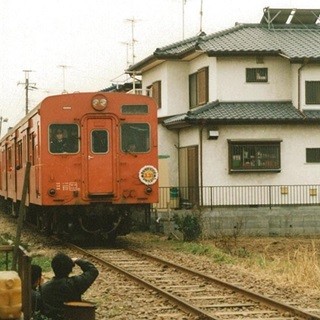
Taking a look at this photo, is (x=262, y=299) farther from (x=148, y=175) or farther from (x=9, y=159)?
(x=9, y=159)

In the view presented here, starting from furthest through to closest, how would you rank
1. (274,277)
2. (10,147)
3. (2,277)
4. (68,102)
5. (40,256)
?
(10,147) < (68,102) < (40,256) < (274,277) < (2,277)

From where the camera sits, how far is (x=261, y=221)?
2720 cm

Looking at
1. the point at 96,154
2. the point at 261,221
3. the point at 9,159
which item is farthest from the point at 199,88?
the point at 96,154

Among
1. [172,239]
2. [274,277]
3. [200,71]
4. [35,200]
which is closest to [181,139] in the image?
[200,71]

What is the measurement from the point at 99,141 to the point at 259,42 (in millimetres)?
12421

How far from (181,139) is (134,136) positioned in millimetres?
11578

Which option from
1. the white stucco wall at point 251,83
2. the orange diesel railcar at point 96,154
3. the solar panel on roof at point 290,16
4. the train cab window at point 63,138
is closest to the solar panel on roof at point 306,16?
the solar panel on roof at point 290,16

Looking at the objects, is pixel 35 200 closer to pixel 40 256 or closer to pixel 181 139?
pixel 40 256

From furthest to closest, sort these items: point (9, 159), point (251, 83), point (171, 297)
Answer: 1. point (251, 83)
2. point (9, 159)
3. point (171, 297)

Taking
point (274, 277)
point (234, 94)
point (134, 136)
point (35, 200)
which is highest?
point (234, 94)

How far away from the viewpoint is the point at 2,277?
23.9 feet

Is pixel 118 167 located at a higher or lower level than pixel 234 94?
lower

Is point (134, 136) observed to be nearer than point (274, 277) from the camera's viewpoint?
No

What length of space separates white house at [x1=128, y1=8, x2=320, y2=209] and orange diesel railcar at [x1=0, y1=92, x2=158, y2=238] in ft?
26.0
